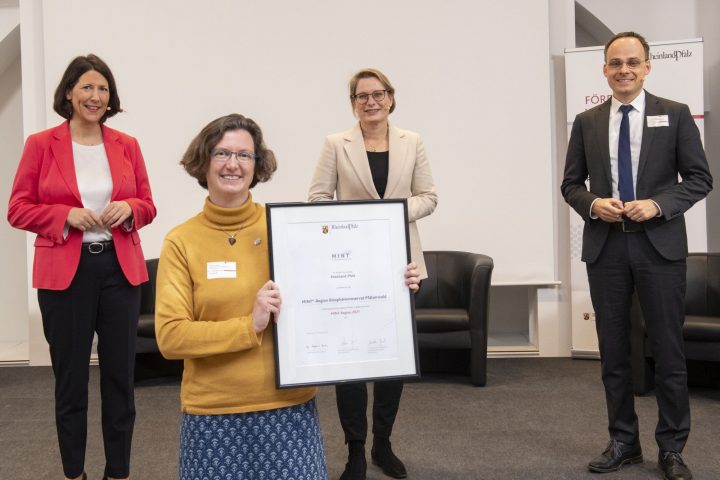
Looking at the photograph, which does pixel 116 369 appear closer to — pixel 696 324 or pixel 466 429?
pixel 466 429

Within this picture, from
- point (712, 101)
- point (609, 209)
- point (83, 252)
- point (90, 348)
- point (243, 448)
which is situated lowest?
point (243, 448)

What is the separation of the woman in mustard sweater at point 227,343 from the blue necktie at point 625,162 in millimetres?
1803

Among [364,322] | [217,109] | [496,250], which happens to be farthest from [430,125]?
[364,322]

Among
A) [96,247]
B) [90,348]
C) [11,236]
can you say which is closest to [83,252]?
[96,247]

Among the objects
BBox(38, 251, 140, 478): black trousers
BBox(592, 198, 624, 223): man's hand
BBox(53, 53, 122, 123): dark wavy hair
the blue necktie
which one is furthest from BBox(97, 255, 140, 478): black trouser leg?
the blue necktie

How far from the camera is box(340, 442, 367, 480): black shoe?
2.87m

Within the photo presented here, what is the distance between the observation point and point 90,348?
8.64 ft

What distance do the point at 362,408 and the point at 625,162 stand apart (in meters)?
1.53

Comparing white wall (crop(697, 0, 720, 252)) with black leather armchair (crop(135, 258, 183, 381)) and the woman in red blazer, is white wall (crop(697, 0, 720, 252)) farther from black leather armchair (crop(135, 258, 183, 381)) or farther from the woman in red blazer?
the woman in red blazer

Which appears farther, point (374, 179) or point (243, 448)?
point (374, 179)

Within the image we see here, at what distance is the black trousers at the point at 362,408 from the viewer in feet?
9.43

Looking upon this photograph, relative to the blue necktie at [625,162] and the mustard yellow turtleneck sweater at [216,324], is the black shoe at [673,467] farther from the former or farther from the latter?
the mustard yellow turtleneck sweater at [216,324]

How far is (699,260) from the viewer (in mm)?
4746

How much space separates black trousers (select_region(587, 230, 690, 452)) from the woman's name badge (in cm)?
185
